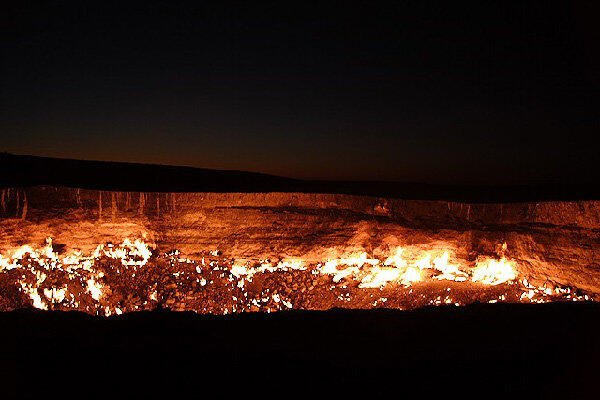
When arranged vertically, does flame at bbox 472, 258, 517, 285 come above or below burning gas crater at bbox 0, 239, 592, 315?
above

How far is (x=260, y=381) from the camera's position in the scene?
7.02 feet

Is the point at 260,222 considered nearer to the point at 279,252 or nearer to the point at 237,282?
the point at 279,252

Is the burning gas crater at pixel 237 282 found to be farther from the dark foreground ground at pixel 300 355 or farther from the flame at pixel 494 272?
the dark foreground ground at pixel 300 355

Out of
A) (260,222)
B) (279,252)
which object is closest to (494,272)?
(279,252)

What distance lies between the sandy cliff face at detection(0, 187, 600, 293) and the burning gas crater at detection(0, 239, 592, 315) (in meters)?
0.27

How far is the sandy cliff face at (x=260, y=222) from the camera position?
7574mm

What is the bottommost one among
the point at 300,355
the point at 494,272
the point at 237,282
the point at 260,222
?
the point at 237,282

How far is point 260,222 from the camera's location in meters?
8.35

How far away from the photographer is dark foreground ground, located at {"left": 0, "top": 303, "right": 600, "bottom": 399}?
2.07 m

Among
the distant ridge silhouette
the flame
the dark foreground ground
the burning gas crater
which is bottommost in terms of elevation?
the burning gas crater

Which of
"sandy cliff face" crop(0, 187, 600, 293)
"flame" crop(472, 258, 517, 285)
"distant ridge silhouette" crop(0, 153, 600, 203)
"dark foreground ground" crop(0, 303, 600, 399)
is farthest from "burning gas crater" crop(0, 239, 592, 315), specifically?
"dark foreground ground" crop(0, 303, 600, 399)

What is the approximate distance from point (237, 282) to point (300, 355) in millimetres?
5466

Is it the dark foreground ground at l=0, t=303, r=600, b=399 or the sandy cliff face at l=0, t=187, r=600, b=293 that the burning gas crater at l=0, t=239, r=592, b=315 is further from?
the dark foreground ground at l=0, t=303, r=600, b=399

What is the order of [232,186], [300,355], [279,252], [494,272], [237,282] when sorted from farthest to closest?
[232,186]
[279,252]
[237,282]
[494,272]
[300,355]
